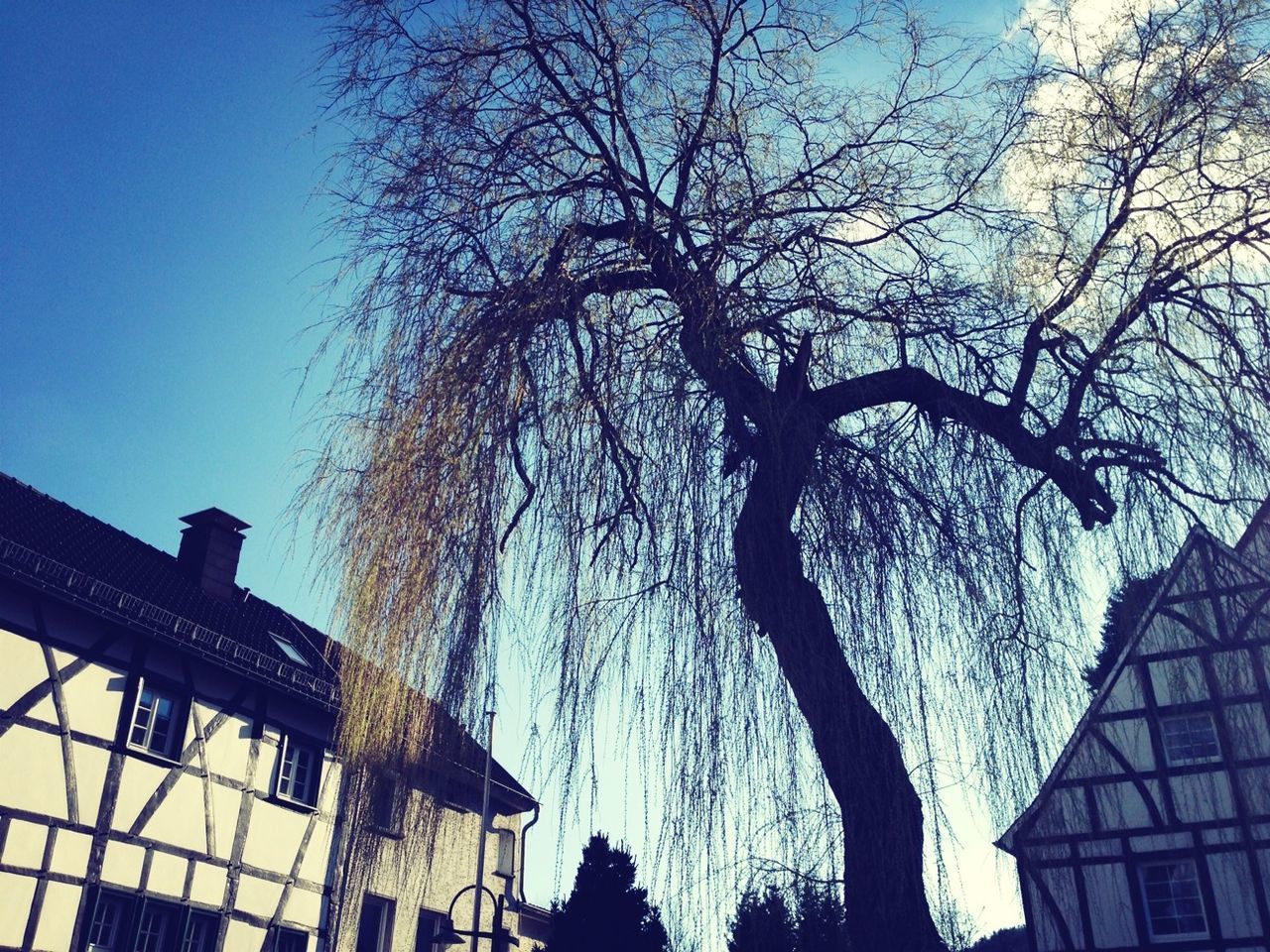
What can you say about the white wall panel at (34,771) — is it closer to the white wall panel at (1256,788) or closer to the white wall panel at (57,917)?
the white wall panel at (57,917)

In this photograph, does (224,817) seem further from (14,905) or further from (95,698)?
(14,905)

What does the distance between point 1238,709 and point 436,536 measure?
3014 mm

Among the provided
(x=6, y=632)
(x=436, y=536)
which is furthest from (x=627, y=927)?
(x=436, y=536)

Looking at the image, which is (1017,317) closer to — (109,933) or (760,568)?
(760,568)

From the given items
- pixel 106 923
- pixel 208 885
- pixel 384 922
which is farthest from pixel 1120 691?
pixel 384 922

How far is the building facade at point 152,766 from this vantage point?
10625 mm

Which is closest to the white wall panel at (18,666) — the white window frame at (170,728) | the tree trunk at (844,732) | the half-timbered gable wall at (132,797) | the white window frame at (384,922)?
the half-timbered gable wall at (132,797)

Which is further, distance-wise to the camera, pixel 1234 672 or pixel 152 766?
pixel 152 766

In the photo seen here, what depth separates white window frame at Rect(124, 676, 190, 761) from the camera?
1184 centimetres

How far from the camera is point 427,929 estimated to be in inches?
621

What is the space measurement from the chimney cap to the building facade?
66 centimetres

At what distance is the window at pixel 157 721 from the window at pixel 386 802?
9.01 metres

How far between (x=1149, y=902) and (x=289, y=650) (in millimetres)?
11575

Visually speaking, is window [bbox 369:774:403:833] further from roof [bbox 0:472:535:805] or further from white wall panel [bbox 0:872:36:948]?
white wall panel [bbox 0:872:36:948]
